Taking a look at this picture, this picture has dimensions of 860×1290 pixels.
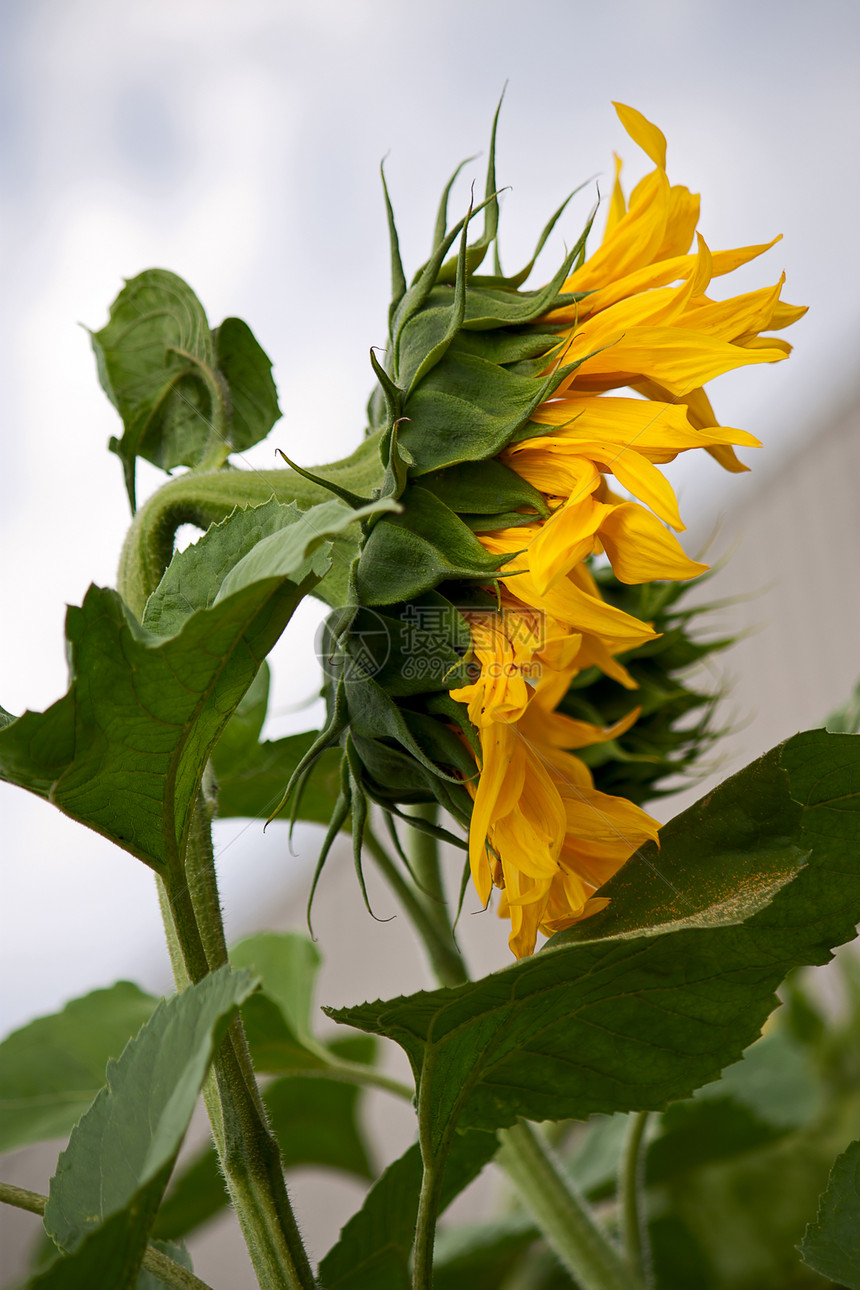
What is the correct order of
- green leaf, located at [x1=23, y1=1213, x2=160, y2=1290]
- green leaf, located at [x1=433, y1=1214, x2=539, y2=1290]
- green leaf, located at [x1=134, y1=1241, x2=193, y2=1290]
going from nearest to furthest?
1. green leaf, located at [x1=23, y1=1213, x2=160, y2=1290]
2. green leaf, located at [x1=134, y1=1241, x2=193, y2=1290]
3. green leaf, located at [x1=433, y1=1214, x2=539, y2=1290]

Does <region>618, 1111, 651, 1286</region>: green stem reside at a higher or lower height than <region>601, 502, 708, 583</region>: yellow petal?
lower

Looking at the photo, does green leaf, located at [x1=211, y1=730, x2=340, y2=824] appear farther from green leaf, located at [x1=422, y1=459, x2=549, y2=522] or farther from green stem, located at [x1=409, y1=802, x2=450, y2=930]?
green leaf, located at [x1=422, y1=459, x2=549, y2=522]

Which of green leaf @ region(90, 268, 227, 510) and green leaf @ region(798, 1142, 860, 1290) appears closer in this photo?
green leaf @ region(798, 1142, 860, 1290)

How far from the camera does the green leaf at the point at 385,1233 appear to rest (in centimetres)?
37

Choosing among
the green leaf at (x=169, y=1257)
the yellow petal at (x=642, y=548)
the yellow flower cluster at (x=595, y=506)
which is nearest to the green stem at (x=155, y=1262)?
the green leaf at (x=169, y=1257)

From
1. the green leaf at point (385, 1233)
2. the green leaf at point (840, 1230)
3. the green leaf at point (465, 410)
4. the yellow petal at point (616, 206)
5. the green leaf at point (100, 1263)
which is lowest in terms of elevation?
the green leaf at point (840, 1230)

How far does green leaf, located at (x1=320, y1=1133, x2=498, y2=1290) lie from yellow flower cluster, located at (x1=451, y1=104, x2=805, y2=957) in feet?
0.33

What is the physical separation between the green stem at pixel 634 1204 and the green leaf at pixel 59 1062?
237mm

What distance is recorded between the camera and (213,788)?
1.15ft

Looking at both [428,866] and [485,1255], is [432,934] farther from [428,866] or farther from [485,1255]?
[485,1255]

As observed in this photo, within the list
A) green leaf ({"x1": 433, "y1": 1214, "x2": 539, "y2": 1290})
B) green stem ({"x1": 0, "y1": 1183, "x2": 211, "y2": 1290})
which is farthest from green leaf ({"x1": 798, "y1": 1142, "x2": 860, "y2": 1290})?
green leaf ({"x1": 433, "y1": 1214, "x2": 539, "y2": 1290})

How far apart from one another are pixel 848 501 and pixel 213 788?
1.45m

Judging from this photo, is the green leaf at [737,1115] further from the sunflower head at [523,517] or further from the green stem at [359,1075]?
the sunflower head at [523,517]

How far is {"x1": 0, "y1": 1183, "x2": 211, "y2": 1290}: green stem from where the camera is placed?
0.28 meters
